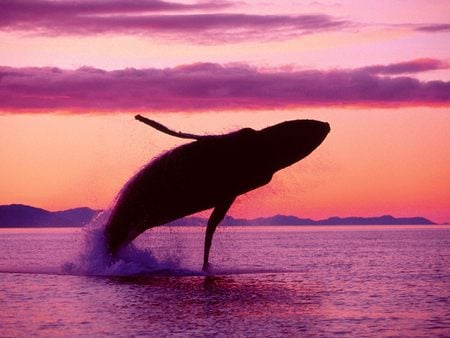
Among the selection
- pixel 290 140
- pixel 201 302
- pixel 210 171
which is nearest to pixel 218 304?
pixel 201 302

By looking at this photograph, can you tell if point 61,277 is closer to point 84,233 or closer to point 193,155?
point 84,233

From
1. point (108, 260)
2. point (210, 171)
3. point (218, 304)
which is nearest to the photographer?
point (218, 304)

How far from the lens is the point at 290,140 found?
32562 millimetres

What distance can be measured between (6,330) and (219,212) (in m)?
11.1

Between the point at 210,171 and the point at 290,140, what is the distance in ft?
11.8

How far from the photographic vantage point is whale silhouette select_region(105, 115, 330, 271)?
3259cm

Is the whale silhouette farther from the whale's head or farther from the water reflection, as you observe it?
the water reflection

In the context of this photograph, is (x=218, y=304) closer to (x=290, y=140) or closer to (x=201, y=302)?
(x=201, y=302)

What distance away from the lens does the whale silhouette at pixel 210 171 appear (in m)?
32.6

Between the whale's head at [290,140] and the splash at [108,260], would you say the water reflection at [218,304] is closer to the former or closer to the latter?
the splash at [108,260]

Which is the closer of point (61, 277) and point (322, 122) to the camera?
point (322, 122)

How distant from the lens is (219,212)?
34438 mm

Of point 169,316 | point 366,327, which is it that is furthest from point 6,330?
point 366,327

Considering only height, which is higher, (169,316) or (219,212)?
(219,212)
